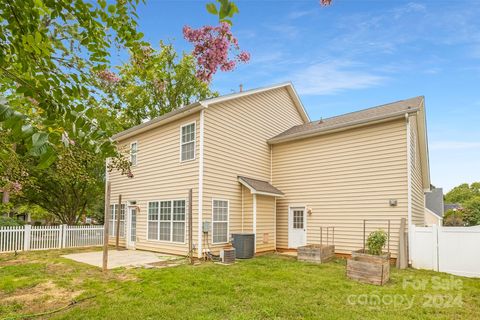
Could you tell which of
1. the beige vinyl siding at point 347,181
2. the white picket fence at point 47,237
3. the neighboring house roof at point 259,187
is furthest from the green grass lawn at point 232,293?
the white picket fence at point 47,237

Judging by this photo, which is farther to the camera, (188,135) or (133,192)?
(133,192)

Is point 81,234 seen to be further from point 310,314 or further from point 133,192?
point 310,314

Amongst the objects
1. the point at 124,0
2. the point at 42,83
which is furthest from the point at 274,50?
the point at 42,83

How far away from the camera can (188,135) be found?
11.9 meters

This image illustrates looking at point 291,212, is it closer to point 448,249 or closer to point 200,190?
point 200,190

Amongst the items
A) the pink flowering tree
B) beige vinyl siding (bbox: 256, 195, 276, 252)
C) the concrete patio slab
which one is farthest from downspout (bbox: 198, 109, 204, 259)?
the pink flowering tree

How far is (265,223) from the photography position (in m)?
12.7

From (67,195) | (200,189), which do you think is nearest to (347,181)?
(200,189)

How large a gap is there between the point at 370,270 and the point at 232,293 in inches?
132

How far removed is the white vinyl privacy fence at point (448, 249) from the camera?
28.1 ft

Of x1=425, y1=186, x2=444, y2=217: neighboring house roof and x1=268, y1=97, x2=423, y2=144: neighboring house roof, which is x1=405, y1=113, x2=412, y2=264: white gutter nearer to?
x1=268, y1=97, x2=423, y2=144: neighboring house roof

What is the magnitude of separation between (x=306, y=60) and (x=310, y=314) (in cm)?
513

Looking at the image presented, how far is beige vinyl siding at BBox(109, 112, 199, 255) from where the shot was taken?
37.8ft

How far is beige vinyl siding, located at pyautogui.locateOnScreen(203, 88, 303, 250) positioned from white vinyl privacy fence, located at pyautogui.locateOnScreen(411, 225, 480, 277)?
578 cm
